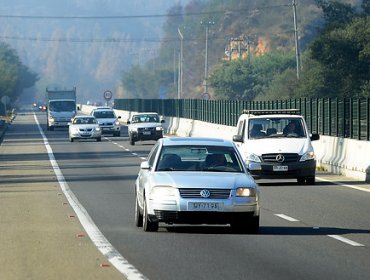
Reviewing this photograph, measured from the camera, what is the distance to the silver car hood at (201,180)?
19.3 meters

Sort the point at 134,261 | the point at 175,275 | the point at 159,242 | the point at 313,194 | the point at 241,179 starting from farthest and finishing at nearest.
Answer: the point at 313,194 → the point at 241,179 → the point at 159,242 → the point at 134,261 → the point at 175,275

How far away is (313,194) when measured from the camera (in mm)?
29000

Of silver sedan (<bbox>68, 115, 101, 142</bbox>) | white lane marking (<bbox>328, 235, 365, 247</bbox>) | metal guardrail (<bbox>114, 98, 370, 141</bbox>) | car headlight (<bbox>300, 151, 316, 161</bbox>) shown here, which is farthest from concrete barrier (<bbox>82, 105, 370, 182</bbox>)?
silver sedan (<bbox>68, 115, 101, 142</bbox>)

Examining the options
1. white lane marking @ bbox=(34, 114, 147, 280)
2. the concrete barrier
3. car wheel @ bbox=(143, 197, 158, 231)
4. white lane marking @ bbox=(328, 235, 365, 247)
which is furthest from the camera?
the concrete barrier

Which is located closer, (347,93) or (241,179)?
(241,179)

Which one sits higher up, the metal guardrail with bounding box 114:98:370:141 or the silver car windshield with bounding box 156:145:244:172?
the metal guardrail with bounding box 114:98:370:141

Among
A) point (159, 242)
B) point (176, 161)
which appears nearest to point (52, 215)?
point (176, 161)

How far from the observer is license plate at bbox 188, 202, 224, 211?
1914 cm

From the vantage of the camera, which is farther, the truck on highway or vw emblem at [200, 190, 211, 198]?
the truck on highway

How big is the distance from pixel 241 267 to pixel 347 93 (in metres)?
73.6

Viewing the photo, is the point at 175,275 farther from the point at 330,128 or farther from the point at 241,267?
the point at 330,128

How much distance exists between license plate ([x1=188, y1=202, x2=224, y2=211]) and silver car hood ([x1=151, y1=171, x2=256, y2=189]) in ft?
0.78

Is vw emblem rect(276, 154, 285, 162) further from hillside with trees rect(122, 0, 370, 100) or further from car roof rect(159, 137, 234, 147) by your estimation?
hillside with trees rect(122, 0, 370, 100)

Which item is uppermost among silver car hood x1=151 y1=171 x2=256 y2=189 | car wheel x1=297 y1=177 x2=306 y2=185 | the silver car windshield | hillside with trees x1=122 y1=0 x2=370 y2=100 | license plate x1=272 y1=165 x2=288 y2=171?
hillside with trees x1=122 y1=0 x2=370 y2=100
